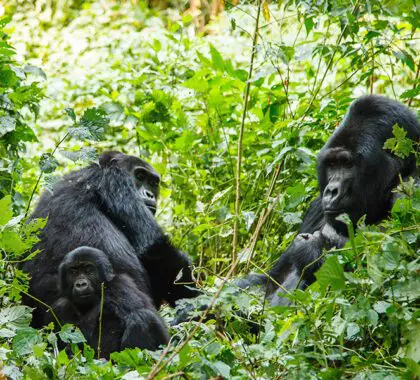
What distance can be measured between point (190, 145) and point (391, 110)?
2076mm

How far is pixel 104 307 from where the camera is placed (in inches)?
169

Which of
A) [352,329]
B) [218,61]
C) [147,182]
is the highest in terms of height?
[218,61]

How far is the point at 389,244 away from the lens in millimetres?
2639

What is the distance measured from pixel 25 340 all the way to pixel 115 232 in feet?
6.04

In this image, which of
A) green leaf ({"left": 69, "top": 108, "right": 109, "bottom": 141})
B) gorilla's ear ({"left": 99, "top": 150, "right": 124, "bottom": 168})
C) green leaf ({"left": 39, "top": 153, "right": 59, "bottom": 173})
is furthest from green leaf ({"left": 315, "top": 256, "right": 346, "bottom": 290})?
gorilla's ear ({"left": 99, "top": 150, "right": 124, "bottom": 168})

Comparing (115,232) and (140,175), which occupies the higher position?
(140,175)

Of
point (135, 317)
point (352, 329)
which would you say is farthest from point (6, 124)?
point (352, 329)

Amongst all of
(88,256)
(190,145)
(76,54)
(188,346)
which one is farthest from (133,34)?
(188,346)

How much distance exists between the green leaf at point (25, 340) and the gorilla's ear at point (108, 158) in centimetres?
228

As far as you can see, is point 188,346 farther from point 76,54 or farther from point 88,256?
point 76,54

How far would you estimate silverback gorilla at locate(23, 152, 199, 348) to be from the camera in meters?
4.66

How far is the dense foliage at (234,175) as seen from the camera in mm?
2709

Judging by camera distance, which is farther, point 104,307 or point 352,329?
point 104,307

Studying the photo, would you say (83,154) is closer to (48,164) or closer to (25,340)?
(48,164)
